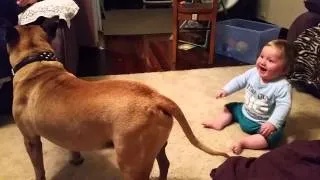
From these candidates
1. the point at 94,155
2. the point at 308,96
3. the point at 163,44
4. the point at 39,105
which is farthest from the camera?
the point at 163,44

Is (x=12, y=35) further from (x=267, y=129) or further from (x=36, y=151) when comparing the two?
(x=267, y=129)

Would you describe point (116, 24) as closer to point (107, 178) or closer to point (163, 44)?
point (163, 44)

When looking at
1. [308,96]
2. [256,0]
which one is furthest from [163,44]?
[308,96]

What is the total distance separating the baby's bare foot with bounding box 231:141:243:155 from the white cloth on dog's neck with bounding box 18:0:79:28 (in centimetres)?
109

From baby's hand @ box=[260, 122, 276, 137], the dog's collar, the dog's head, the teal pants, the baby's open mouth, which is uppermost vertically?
the dog's head

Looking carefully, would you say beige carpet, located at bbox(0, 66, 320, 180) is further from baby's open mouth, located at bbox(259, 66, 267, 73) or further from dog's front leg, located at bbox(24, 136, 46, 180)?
baby's open mouth, located at bbox(259, 66, 267, 73)

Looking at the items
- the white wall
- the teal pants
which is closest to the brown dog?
the teal pants

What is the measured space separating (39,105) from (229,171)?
0.75 meters

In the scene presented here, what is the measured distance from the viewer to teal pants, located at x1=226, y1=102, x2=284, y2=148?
176 centimetres

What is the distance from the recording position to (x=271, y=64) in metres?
1.74

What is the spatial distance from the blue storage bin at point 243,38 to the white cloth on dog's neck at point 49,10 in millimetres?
1428

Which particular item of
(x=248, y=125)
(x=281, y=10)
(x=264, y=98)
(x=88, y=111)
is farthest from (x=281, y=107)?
(x=281, y=10)

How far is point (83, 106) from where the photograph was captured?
3.87 feet

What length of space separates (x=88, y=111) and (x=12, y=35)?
0.49 meters
